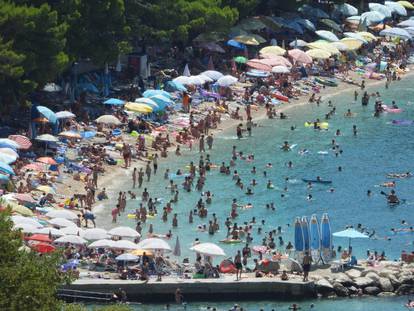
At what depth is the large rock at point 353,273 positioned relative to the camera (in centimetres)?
7225

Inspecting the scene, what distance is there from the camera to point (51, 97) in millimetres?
95000

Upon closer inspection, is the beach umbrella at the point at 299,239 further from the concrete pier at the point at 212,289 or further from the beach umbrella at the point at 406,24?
the beach umbrella at the point at 406,24

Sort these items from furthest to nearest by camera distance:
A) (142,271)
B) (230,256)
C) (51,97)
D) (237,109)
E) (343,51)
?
1. (343,51)
2. (237,109)
3. (51,97)
4. (230,256)
5. (142,271)

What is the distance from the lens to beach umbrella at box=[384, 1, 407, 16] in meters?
129

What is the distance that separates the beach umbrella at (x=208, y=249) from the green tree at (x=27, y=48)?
17495 mm

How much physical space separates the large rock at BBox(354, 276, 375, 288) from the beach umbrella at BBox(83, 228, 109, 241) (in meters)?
11.4

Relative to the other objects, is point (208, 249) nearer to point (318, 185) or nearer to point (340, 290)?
point (340, 290)

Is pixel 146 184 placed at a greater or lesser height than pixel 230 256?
greater

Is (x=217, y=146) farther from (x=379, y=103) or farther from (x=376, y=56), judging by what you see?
(x=376, y=56)

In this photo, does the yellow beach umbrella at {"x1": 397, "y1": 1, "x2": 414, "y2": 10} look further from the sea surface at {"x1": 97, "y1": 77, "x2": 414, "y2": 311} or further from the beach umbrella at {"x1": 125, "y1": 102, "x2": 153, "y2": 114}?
the beach umbrella at {"x1": 125, "y1": 102, "x2": 153, "y2": 114}

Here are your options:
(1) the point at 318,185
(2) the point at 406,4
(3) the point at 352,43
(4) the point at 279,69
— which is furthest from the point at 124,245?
(2) the point at 406,4

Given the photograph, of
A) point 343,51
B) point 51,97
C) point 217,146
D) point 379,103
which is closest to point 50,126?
point 51,97

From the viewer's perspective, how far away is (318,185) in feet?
297

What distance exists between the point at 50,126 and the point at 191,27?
68.4 ft
